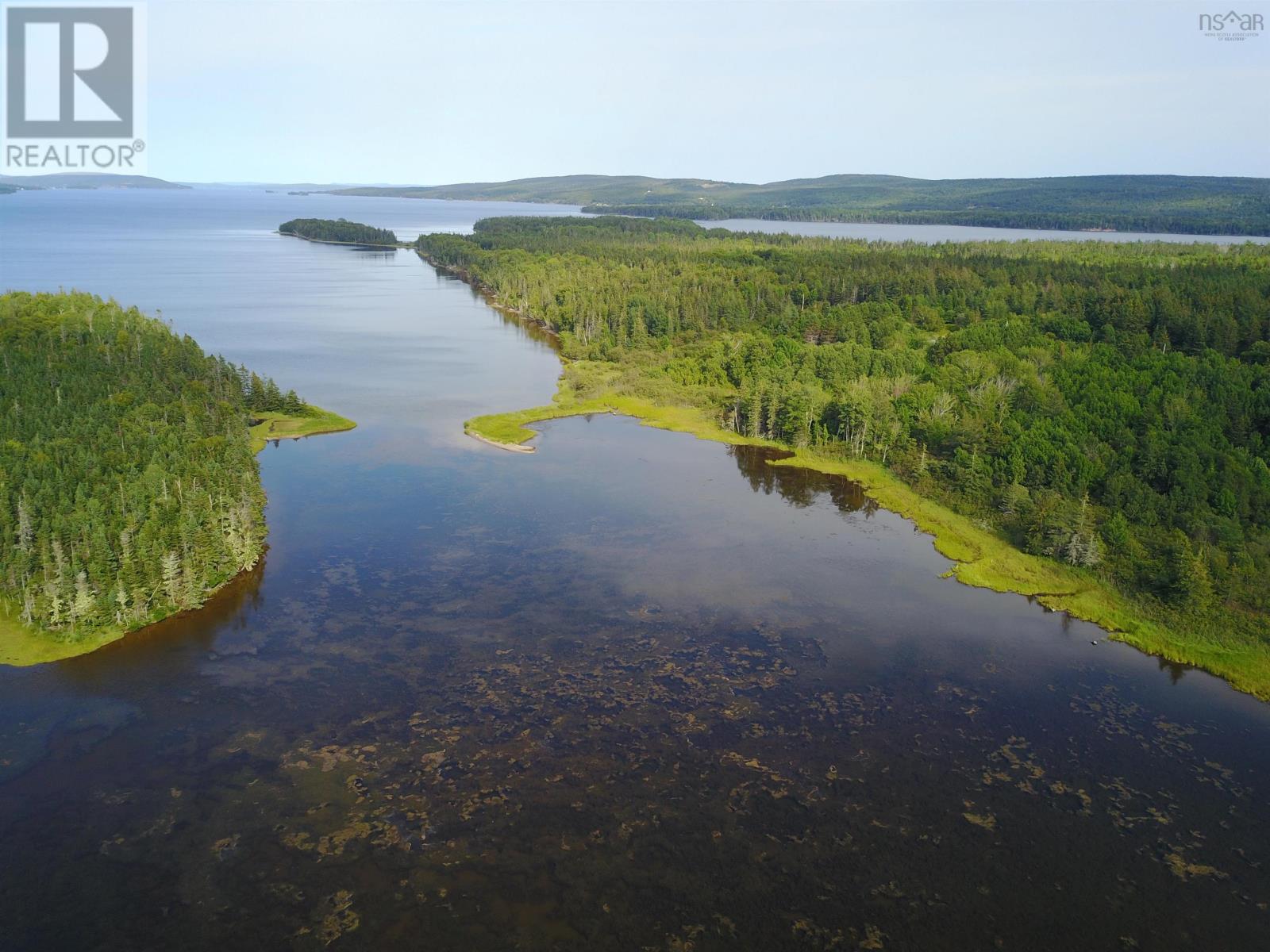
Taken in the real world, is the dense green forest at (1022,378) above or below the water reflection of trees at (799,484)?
above

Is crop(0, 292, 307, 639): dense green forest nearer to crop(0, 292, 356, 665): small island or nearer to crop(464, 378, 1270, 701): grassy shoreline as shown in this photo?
crop(0, 292, 356, 665): small island

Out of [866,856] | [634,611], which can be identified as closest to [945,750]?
[866,856]

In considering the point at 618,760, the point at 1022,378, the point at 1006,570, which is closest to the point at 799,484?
the point at 1006,570

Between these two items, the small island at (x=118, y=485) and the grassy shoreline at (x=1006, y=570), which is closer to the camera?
the small island at (x=118, y=485)

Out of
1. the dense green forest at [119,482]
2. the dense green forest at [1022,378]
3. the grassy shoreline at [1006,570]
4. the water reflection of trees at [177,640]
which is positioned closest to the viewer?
the water reflection of trees at [177,640]

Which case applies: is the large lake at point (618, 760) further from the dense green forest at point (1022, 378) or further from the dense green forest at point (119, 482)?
the dense green forest at point (1022, 378)

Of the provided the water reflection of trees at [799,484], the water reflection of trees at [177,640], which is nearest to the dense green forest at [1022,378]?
the water reflection of trees at [799,484]
